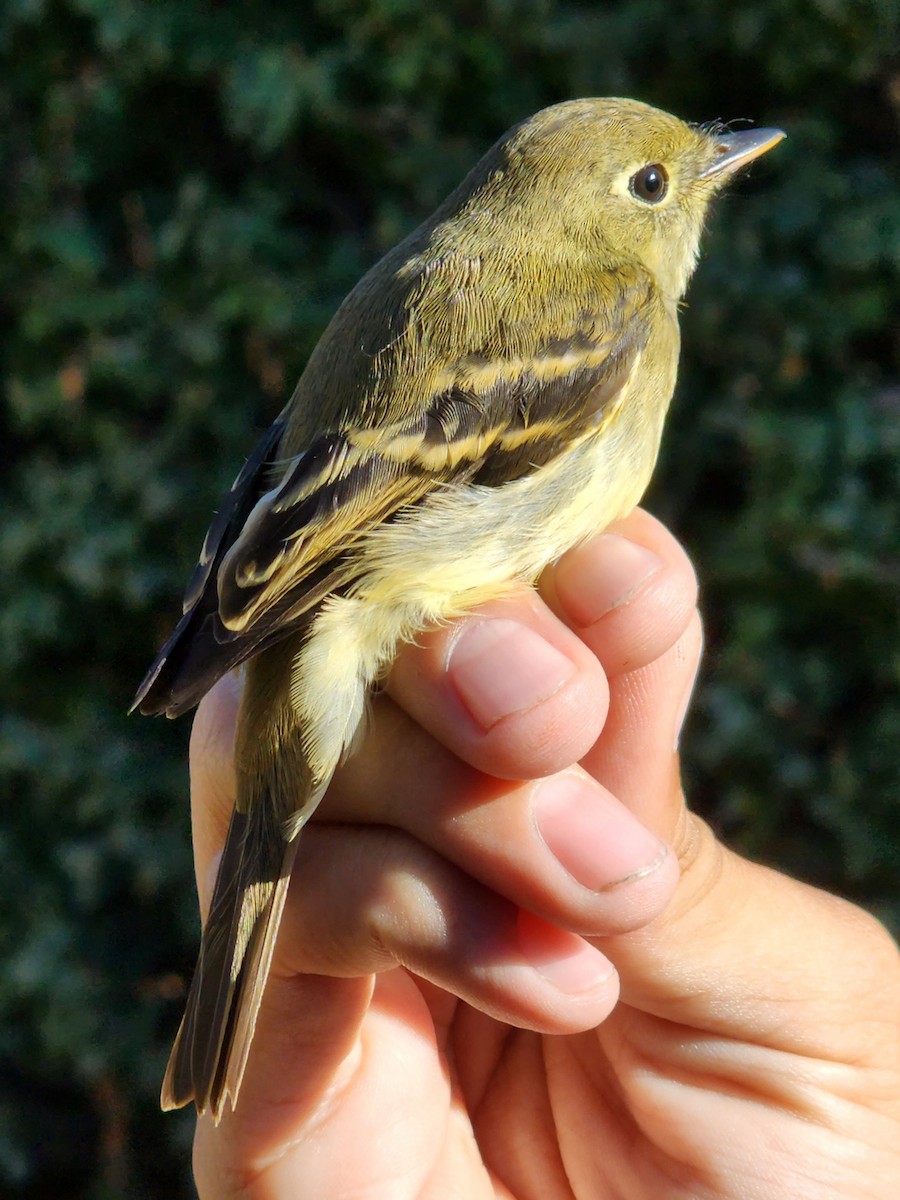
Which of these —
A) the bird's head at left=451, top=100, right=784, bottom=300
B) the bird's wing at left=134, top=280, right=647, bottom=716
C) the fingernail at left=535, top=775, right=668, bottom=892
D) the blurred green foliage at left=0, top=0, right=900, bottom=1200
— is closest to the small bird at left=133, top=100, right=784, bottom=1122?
the bird's wing at left=134, top=280, right=647, bottom=716

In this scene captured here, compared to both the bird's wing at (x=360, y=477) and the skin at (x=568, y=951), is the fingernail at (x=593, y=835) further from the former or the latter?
the bird's wing at (x=360, y=477)

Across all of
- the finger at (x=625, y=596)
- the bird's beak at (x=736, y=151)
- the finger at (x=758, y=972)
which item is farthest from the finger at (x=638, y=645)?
the bird's beak at (x=736, y=151)

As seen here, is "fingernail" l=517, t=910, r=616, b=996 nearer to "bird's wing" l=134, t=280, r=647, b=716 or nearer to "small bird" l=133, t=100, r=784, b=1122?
"small bird" l=133, t=100, r=784, b=1122

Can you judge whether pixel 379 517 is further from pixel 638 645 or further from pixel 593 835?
pixel 593 835

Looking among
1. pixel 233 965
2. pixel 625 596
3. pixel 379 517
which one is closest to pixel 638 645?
pixel 625 596

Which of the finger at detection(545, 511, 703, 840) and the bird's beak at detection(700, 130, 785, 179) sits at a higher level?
the bird's beak at detection(700, 130, 785, 179)

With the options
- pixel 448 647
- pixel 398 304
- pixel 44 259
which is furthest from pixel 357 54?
pixel 448 647
